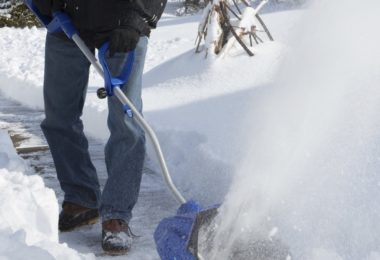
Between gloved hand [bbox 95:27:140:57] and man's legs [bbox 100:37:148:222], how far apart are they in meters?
0.15

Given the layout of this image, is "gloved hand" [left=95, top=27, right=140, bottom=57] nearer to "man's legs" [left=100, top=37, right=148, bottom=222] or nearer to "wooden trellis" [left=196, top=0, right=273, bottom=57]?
"man's legs" [left=100, top=37, right=148, bottom=222]

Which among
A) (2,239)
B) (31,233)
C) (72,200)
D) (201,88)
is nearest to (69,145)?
(72,200)

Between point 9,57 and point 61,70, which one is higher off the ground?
point 61,70

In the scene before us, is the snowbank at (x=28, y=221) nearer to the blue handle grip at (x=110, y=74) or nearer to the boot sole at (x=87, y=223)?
the boot sole at (x=87, y=223)

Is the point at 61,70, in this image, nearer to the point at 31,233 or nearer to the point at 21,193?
the point at 21,193

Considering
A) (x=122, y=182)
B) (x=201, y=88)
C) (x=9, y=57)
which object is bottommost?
(x=9, y=57)

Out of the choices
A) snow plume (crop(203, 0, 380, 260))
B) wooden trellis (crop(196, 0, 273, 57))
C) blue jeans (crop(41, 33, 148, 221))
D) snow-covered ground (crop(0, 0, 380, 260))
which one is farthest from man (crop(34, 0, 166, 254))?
wooden trellis (crop(196, 0, 273, 57))

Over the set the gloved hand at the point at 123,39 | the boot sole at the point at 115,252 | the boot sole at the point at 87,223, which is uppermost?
the gloved hand at the point at 123,39

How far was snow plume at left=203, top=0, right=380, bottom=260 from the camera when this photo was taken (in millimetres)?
2545

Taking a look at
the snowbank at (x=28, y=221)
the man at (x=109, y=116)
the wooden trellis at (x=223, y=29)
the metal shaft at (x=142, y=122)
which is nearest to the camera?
the snowbank at (x=28, y=221)

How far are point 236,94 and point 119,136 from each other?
254cm

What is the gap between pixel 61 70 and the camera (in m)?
2.85

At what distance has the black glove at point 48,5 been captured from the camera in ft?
9.01

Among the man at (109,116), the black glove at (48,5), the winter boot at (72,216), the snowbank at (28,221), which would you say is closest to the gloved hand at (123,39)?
the man at (109,116)
